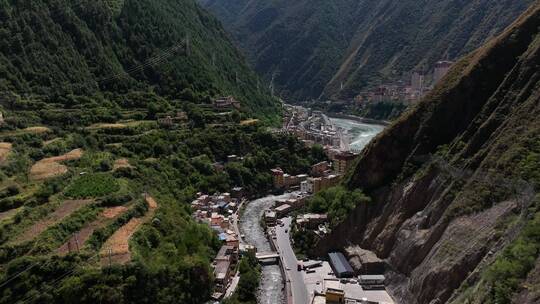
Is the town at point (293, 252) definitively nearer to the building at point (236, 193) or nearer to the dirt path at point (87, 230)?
the building at point (236, 193)

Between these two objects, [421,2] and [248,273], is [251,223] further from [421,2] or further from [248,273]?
[421,2]

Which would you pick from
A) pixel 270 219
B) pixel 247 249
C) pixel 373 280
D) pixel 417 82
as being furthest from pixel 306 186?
pixel 417 82

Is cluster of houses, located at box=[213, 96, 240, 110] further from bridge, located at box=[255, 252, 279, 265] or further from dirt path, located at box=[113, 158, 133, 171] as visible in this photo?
bridge, located at box=[255, 252, 279, 265]

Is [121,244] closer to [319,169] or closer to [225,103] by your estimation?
[319,169]

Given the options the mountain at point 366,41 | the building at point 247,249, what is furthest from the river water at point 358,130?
the building at point 247,249

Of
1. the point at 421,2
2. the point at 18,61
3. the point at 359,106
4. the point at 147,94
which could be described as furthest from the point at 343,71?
the point at 18,61
